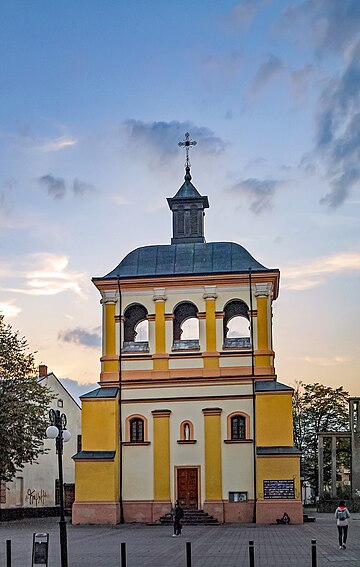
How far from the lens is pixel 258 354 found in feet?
140

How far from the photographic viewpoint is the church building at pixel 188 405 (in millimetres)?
41000

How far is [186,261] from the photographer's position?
4491cm

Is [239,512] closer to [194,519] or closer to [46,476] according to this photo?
[194,519]

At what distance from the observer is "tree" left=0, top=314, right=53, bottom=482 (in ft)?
141

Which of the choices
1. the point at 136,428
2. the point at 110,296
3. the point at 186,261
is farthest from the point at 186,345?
the point at 136,428

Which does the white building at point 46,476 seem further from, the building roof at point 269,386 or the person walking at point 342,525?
the person walking at point 342,525

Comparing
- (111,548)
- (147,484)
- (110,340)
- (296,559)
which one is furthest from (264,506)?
(296,559)

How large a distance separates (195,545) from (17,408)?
15.8m

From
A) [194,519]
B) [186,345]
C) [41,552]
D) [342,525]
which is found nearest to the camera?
[41,552]

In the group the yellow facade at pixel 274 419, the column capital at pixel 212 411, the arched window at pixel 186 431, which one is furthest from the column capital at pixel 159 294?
the yellow facade at pixel 274 419

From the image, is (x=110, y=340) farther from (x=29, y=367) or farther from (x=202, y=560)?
(x=202, y=560)

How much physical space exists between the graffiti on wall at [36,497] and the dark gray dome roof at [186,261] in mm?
19426

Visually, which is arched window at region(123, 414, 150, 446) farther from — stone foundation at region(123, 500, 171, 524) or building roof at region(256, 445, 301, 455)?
building roof at region(256, 445, 301, 455)

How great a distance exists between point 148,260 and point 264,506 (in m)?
13.2
